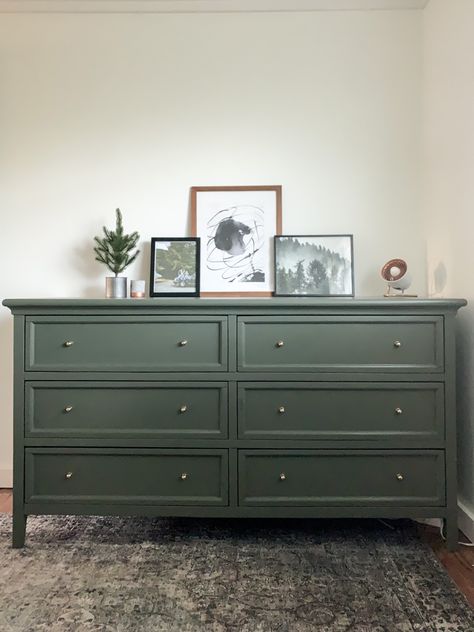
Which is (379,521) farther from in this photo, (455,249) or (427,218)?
(427,218)

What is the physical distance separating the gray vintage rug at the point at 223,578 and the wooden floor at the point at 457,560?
0.05m

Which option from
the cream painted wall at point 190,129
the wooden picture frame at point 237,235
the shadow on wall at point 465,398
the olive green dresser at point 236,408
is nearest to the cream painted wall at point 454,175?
the shadow on wall at point 465,398

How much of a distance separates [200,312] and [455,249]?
1.23 meters

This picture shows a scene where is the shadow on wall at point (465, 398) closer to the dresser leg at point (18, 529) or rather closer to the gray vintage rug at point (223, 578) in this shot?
the gray vintage rug at point (223, 578)

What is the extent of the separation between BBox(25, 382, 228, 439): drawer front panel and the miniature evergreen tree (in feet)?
2.39

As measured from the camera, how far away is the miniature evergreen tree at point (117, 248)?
7.63 ft

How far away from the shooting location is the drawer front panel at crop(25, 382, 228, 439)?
188cm

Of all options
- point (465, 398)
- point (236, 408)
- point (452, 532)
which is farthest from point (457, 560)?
point (236, 408)

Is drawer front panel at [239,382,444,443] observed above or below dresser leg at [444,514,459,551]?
above

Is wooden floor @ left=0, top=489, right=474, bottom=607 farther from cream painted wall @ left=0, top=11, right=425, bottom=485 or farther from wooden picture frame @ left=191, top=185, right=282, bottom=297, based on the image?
wooden picture frame @ left=191, top=185, right=282, bottom=297

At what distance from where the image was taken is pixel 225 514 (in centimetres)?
187

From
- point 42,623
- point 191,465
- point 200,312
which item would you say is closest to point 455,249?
point 200,312

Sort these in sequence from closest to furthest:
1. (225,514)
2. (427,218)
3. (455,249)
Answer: (225,514) → (455,249) → (427,218)

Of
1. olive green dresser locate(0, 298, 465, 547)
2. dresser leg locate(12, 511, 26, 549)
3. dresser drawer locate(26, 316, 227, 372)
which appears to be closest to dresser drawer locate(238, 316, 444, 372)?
olive green dresser locate(0, 298, 465, 547)
